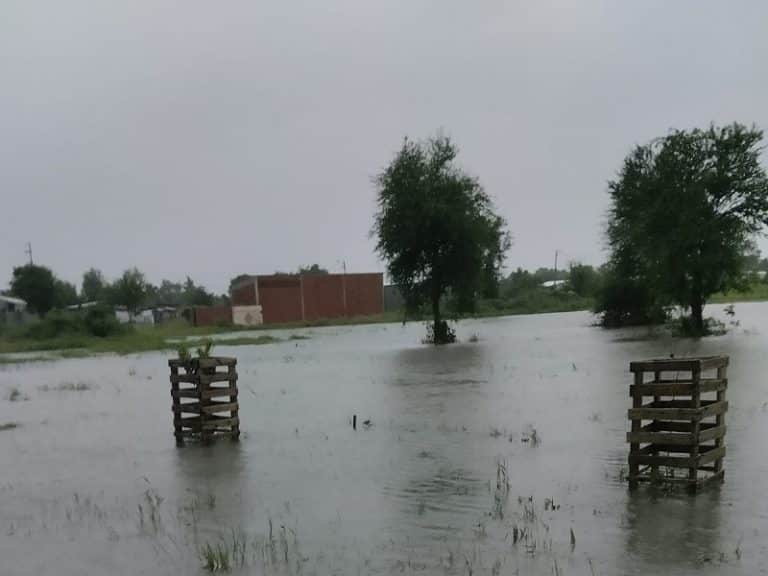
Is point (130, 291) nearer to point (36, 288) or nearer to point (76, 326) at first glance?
point (36, 288)

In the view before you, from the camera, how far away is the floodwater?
722 cm

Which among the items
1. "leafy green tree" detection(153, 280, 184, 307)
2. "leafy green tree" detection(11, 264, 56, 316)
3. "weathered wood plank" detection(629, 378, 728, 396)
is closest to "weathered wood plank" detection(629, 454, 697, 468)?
"weathered wood plank" detection(629, 378, 728, 396)

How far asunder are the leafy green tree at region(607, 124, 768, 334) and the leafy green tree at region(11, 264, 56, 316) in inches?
2893

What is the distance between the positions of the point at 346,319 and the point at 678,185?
51134 millimetres

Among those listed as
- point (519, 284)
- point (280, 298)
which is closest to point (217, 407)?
point (280, 298)

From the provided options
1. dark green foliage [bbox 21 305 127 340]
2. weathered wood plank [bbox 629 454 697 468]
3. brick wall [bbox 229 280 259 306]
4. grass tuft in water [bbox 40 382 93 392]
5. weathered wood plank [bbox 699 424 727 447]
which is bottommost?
grass tuft in water [bbox 40 382 93 392]

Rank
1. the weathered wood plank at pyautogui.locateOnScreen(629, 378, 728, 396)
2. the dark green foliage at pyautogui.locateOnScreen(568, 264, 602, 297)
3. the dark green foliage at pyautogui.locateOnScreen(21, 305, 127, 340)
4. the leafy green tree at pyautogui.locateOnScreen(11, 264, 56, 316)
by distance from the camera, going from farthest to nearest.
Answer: the dark green foliage at pyautogui.locateOnScreen(568, 264, 602, 297) → the leafy green tree at pyautogui.locateOnScreen(11, 264, 56, 316) → the dark green foliage at pyautogui.locateOnScreen(21, 305, 127, 340) → the weathered wood plank at pyautogui.locateOnScreen(629, 378, 728, 396)

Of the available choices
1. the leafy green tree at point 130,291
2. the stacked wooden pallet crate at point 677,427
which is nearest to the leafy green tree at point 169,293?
Result: the leafy green tree at point 130,291

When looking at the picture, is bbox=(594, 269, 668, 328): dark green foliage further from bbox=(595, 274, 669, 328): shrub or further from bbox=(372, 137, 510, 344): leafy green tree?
bbox=(372, 137, 510, 344): leafy green tree

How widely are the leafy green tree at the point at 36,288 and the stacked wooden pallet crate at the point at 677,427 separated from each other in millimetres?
89643

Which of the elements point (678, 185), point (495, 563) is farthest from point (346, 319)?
point (495, 563)

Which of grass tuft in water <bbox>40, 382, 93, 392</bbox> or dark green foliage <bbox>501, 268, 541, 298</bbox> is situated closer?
grass tuft in water <bbox>40, 382, 93, 392</bbox>

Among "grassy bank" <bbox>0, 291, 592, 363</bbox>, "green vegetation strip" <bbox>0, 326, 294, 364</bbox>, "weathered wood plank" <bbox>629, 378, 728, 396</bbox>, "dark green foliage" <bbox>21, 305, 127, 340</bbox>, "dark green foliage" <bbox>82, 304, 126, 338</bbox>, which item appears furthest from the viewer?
"dark green foliage" <bbox>21, 305, 127, 340</bbox>

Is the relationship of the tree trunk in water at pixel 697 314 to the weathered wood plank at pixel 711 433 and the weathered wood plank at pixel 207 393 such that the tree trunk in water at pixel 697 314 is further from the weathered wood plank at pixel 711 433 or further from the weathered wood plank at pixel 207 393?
the weathered wood plank at pixel 711 433
